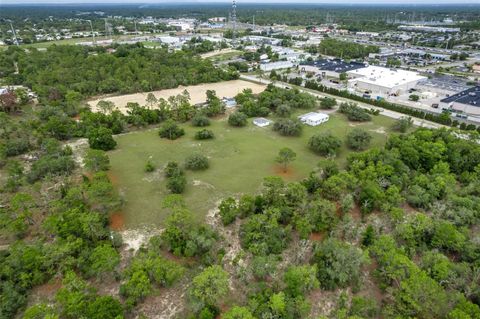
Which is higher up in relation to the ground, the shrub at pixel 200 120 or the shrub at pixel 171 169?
the shrub at pixel 200 120

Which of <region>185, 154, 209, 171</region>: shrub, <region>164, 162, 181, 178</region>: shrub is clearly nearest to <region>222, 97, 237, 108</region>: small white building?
<region>185, 154, 209, 171</region>: shrub

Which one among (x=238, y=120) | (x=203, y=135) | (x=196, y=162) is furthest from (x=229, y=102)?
(x=196, y=162)

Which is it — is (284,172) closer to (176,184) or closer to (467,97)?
(176,184)

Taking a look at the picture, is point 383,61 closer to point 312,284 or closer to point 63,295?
point 312,284

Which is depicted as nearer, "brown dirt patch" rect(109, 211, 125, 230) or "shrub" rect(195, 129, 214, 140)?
"brown dirt patch" rect(109, 211, 125, 230)

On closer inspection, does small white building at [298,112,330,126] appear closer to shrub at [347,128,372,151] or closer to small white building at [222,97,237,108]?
shrub at [347,128,372,151]

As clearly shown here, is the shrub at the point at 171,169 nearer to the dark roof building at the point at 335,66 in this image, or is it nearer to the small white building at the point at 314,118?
the small white building at the point at 314,118

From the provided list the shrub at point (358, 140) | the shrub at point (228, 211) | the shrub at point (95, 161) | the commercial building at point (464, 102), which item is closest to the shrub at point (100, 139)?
the shrub at point (95, 161)
